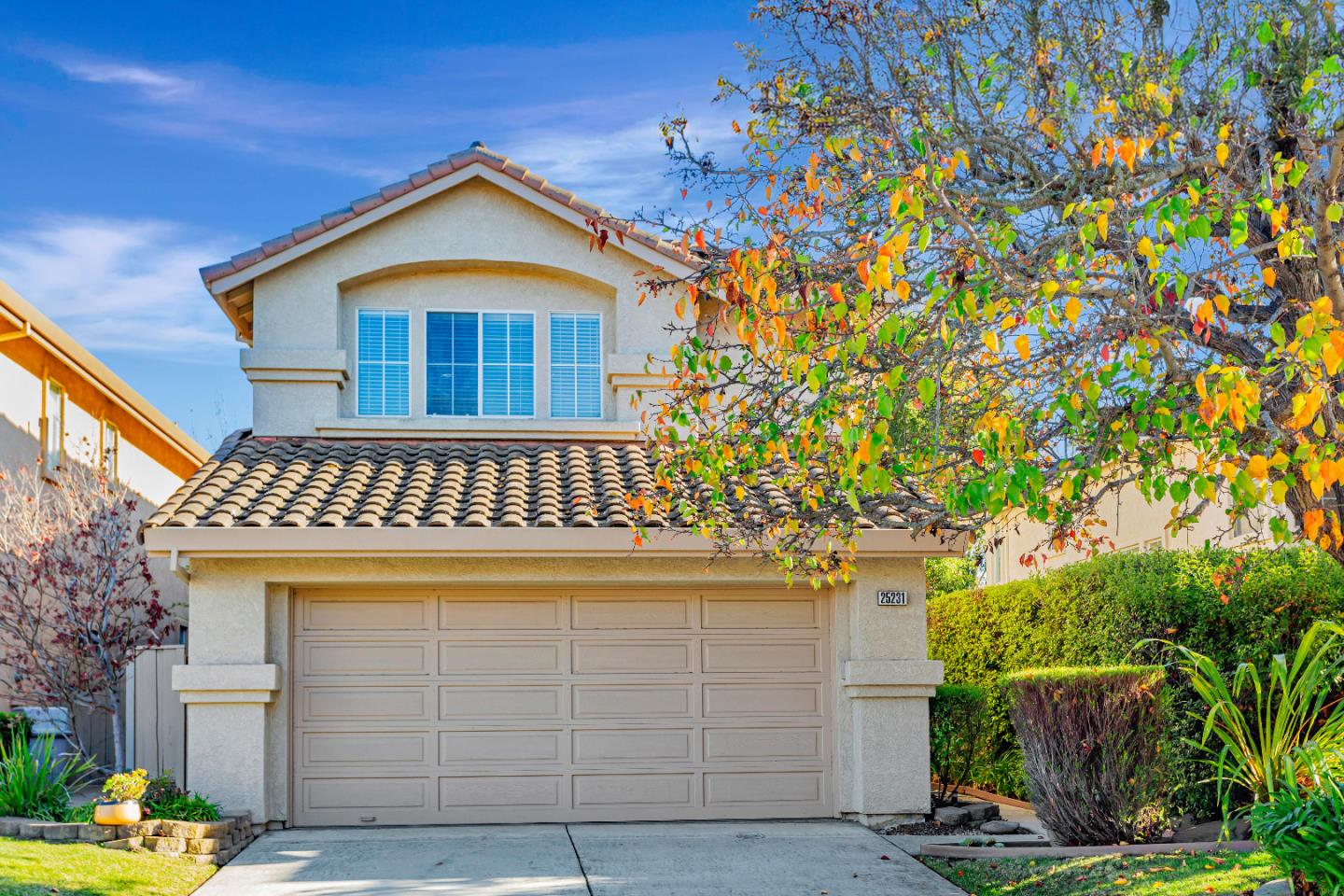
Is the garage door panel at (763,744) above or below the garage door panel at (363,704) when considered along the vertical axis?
below

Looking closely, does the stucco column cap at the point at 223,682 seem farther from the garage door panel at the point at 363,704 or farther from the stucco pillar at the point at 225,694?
the garage door panel at the point at 363,704

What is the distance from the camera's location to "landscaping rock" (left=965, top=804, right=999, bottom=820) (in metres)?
13.3

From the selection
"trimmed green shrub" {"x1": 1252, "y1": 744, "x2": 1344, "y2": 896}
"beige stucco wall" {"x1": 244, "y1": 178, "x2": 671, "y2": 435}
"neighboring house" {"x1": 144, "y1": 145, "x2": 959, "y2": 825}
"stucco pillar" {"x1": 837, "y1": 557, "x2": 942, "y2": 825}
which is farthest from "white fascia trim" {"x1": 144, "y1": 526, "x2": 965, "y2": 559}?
"trimmed green shrub" {"x1": 1252, "y1": 744, "x2": 1344, "y2": 896}

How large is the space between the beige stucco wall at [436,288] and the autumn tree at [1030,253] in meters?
5.28

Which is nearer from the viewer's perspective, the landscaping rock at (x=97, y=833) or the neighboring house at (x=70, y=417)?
the landscaping rock at (x=97, y=833)

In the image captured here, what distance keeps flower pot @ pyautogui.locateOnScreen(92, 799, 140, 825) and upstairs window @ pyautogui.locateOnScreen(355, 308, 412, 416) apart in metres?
5.74

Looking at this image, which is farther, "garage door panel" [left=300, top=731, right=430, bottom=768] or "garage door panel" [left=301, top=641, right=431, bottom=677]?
"garage door panel" [left=301, top=641, right=431, bottom=677]

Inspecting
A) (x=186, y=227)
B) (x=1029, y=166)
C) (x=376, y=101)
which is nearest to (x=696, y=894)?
(x=1029, y=166)

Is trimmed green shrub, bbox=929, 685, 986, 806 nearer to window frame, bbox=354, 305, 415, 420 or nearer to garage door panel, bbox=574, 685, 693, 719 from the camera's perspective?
garage door panel, bbox=574, 685, 693, 719

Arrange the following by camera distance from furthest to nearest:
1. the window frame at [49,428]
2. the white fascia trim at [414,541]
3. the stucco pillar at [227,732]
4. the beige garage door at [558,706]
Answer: the window frame at [49,428]
the beige garage door at [558,706]
the stucco pillar at [227,732]
the white fascia trim at [414,541]

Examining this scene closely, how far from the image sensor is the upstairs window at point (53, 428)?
699 inches

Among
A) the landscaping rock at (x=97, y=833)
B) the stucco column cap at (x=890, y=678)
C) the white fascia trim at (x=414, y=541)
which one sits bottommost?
the landscaping rock at (x=97, y=833)

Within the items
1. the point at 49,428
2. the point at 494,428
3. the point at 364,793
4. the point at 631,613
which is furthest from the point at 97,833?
the point at 49,428

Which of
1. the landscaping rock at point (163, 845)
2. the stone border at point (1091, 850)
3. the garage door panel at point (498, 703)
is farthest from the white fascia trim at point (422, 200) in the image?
the stone border at point (1091, 850)
